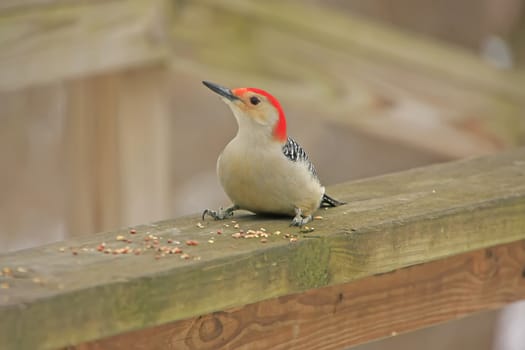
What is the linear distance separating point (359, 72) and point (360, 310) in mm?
2352

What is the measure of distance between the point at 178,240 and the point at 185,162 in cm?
600

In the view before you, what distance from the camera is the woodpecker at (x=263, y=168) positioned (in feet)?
9.11

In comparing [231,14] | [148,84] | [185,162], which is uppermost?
[231,14]

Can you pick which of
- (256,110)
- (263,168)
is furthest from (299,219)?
(256,110)

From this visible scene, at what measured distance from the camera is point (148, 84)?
176 inches

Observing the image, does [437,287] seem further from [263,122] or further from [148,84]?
[148,84]

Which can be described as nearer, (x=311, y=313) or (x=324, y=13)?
(x=311, y=313)

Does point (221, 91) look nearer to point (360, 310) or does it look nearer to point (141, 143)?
point (360, 310)

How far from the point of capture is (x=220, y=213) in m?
2.76

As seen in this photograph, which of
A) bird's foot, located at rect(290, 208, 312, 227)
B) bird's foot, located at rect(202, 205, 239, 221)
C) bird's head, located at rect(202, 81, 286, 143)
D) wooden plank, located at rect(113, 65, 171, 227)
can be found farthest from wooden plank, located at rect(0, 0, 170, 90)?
bird's foot, located at rect(290, 208, 312, 227)

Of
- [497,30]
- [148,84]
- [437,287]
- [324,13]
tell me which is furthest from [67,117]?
[497,30]

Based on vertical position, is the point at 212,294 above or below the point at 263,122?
below

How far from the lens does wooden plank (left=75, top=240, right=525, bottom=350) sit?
2.27 meters

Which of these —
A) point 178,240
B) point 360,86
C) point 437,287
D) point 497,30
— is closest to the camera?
point 178,240
